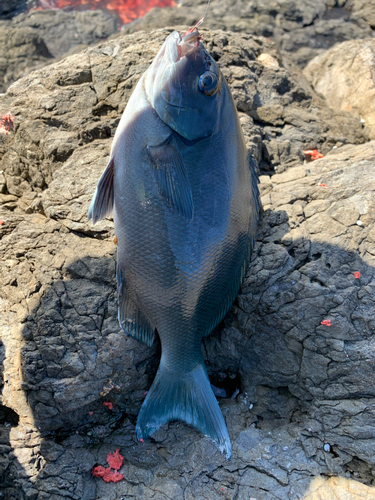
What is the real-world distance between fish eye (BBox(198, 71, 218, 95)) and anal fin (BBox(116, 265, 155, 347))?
4.08 feet

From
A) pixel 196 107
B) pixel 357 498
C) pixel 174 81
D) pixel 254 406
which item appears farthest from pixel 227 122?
pixel 357 498

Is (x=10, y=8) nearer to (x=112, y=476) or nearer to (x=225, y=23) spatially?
(x=225, y=23)

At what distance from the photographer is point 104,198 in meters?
2.63

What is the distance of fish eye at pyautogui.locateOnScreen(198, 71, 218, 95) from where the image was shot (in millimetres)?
2400

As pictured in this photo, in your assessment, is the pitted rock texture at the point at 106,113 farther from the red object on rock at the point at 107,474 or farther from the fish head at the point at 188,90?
the red object on rock at the point at 107,474

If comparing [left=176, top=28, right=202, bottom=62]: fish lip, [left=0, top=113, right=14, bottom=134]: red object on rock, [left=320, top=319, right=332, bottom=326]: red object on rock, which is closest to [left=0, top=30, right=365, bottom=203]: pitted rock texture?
[left=0, top=113, right=14, bottom=134]: red object on rock

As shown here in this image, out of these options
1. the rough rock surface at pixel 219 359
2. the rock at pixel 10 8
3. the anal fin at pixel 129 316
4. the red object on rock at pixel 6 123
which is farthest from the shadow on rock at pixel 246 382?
the rock at pixel 10 8

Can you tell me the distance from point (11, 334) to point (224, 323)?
5.01 ft

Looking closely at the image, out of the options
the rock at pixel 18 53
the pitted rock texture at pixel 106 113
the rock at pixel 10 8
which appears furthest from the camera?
the rock at pixel 10 8

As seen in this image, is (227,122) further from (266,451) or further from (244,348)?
(266,451)

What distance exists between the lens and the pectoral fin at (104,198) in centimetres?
259

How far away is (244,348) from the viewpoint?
2955mm

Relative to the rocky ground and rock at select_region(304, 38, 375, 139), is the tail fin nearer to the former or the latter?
rock at select_region(304, 38, 375, 139)

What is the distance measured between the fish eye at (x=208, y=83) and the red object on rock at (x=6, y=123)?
205cm
